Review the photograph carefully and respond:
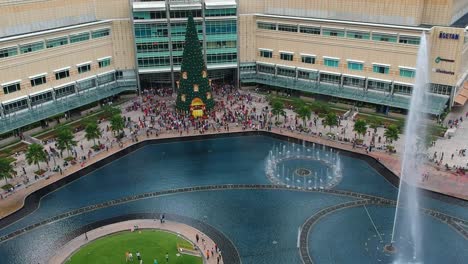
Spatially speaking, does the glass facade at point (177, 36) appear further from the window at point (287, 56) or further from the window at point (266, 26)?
the window at point (287, 56)

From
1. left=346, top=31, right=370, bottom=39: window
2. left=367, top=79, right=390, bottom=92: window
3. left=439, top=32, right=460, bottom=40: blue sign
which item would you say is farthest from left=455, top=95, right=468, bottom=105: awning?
left=346, top=31, right=370, bottom=39: window

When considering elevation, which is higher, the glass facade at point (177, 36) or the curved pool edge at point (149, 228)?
the glass facade at point (177, 36)

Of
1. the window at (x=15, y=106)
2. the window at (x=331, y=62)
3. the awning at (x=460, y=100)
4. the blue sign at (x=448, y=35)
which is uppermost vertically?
the blue sign at (x=448, y=35)

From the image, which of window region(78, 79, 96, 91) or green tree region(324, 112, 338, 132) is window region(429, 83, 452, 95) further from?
window region(78, 79, 96, 91)

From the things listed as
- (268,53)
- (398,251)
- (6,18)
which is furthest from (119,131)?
(398,251)

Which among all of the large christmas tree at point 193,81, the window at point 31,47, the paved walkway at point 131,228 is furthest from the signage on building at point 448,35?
the window at point 31,47

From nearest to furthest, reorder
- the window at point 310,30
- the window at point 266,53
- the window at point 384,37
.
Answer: the window at point 384,37 → the window at point 310,30 → the window at point 266,53
